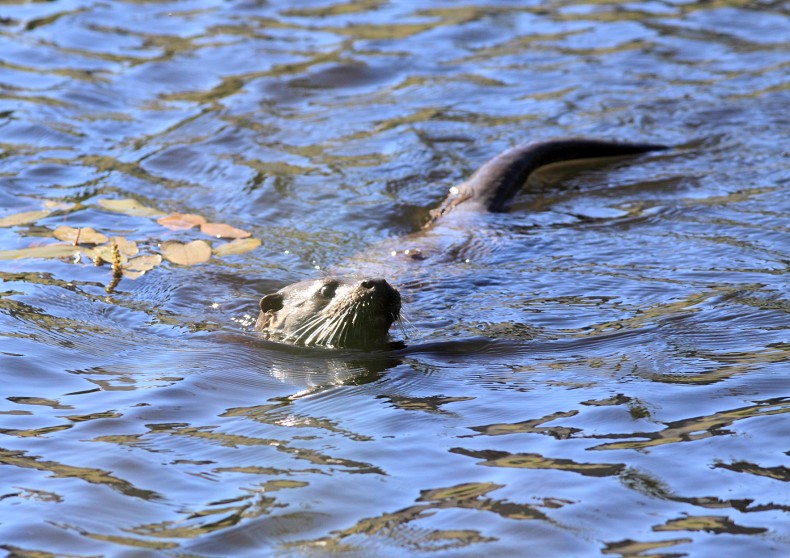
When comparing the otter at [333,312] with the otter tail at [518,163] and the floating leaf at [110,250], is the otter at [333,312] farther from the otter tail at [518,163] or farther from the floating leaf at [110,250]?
the floating leaf at [110,250]

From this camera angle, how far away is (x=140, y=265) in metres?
5.39

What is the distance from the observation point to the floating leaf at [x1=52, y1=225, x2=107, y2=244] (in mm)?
5621

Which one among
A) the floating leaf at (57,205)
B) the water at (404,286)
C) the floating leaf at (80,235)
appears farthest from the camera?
the floating leaf at (57,205)

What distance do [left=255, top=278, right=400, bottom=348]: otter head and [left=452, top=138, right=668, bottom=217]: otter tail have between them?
1.58 m

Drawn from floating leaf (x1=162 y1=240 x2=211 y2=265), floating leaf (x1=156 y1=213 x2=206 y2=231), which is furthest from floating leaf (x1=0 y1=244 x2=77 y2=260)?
floating leaf (x1=156 y1=213 x2=206 y2=231)

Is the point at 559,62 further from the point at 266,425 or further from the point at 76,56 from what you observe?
the point at 266,425

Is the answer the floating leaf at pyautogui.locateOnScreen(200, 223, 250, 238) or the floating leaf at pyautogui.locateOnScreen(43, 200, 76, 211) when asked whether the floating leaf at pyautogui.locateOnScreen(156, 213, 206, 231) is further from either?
the floating leaf at pyautogui.locateOnScreen(43, 200, 76, 211)

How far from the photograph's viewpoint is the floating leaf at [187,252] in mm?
5492

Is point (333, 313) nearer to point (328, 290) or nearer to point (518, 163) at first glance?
point (328, 290)

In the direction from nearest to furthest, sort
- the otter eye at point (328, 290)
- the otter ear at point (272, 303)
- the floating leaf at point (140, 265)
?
the otter eye at point (328, 290) < the otter ear at point (272, 303) < the floating leaf at point (140, 265)

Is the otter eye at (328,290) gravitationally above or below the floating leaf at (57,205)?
below

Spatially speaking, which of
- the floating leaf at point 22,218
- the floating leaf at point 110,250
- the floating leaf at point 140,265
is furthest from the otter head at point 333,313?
the floating leaf at point 22,218

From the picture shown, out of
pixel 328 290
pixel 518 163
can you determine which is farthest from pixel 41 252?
pixel 518 163

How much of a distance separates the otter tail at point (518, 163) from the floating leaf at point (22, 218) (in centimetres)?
200
